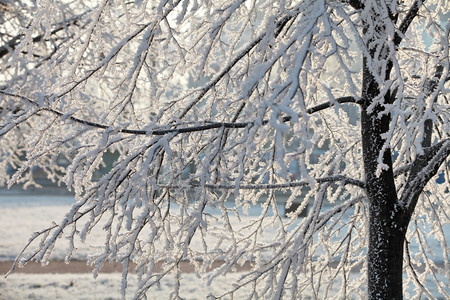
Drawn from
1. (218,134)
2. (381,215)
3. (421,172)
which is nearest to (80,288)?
(218,134)

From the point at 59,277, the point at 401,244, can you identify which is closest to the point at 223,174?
the point at 401,244

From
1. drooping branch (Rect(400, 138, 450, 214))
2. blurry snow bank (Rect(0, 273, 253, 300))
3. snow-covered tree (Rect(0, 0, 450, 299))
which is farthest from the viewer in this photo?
blurry snow bank (Rect(0, 273, 253, 300))

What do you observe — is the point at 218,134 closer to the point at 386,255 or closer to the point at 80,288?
the point at 386,255

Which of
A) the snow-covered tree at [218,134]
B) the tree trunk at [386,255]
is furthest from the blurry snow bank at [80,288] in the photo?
the tree trunk at [386,255]

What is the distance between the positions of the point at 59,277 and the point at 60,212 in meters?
8.15

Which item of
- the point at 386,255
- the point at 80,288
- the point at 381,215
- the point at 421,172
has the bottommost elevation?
the point at 80,288

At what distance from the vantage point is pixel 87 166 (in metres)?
2.50

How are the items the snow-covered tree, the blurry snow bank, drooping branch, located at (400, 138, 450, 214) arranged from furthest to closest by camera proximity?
the blurry snow bank, drooping branch, located at (400, 138, 450, 214), the snow-covered tree

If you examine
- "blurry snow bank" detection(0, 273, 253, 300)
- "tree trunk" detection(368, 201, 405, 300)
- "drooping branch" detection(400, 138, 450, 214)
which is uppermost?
"drooping branch" detection(400, 138, 450, 214)

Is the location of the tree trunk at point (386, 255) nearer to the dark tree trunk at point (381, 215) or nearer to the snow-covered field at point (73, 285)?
the dark tree trunk at point (381, 215)

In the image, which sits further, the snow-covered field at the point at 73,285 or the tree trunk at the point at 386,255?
the snow-covered field at the point at 73,285

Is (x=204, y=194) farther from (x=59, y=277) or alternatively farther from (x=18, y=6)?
(x=59, y=277)

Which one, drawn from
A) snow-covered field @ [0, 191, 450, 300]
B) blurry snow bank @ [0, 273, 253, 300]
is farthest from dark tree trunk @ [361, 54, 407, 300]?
blurry snow bank @ [0, 273, 253, 300]

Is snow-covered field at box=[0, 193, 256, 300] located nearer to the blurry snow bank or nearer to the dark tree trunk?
the blurry snow bank
